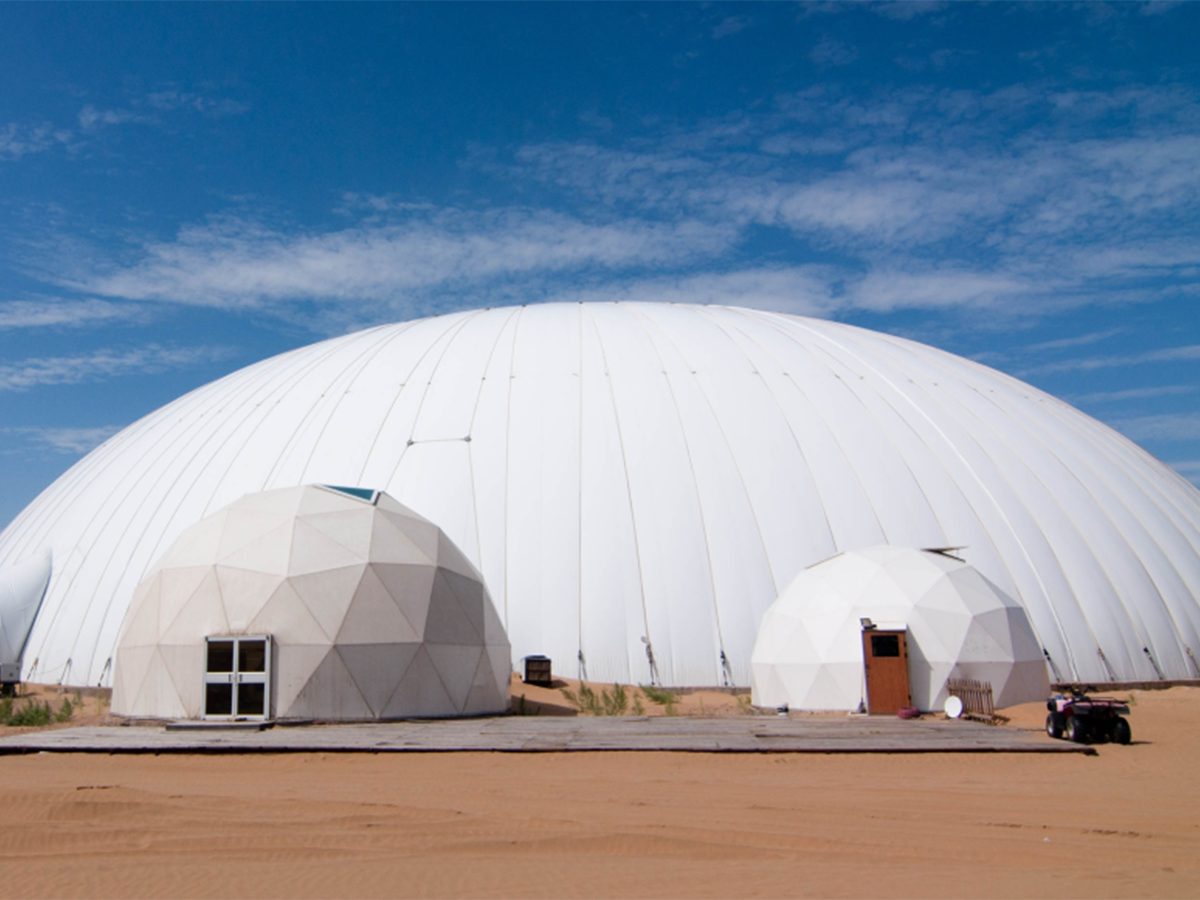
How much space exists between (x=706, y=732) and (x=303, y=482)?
1474cm

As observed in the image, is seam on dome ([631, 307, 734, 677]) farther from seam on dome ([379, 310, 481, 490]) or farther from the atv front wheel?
the atv front wheel

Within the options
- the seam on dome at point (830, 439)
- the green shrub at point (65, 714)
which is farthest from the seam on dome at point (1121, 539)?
the green shrub at point (65, 714)

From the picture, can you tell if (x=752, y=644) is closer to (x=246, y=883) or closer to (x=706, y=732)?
(x=706, y=732)

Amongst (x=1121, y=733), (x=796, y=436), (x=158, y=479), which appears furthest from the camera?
(x=158, y=479)

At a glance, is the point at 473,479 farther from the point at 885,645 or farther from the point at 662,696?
the point at 885,645

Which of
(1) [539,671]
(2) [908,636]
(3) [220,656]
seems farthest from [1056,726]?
(3) [220,656]

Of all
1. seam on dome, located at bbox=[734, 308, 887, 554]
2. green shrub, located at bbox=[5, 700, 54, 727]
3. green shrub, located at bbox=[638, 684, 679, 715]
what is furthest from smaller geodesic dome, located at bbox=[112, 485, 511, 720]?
seam on dome, located at bbox=[734, 308, 887, 554]

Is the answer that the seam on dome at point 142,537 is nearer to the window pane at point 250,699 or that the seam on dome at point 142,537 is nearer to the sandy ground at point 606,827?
the window pane at point 250,699

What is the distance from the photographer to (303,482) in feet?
81.5

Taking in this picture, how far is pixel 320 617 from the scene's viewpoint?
17.5 meters

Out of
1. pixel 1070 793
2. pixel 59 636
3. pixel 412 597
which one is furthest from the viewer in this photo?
pixel 59 636

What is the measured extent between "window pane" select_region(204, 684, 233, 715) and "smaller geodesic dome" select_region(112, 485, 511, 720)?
0.29 feet

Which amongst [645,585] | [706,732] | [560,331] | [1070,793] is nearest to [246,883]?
[1070,793]

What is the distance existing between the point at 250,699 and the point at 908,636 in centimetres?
1346
